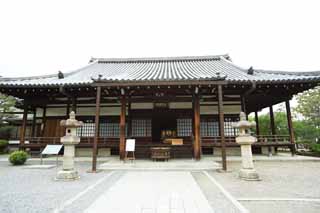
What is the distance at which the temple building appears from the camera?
29.8ft

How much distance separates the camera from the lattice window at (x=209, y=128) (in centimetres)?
1100

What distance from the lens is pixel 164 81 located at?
300 inches

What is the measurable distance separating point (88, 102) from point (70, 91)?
160cm

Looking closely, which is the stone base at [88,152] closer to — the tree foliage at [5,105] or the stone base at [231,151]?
the stone base at [231,151]

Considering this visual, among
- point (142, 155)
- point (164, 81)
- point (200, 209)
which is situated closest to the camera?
point (200, 209)

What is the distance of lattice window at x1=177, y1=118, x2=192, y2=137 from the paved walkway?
A: 5.88 m

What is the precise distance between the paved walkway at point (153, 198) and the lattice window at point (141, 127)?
576 cm

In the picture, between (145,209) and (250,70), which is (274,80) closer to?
(250,70)

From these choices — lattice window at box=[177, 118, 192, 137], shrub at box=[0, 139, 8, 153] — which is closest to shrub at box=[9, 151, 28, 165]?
Result: shrub at box=[0, 139, 8, 153]

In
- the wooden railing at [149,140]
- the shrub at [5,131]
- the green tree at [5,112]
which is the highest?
the green tree at [5,112]

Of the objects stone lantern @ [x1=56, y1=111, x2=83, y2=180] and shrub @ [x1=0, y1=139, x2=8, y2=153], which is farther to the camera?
shrub @ [x1=0, y1=139, x2=8, y2=153]

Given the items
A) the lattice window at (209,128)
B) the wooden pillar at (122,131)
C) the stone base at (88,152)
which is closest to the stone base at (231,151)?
the lattice window at (209,128)

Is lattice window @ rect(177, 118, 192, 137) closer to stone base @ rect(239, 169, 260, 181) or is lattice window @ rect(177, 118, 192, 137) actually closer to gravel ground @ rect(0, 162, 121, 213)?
stone base @ rect(239, 169, 260, 181)

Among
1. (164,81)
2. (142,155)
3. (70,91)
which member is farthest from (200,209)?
(70,91)
